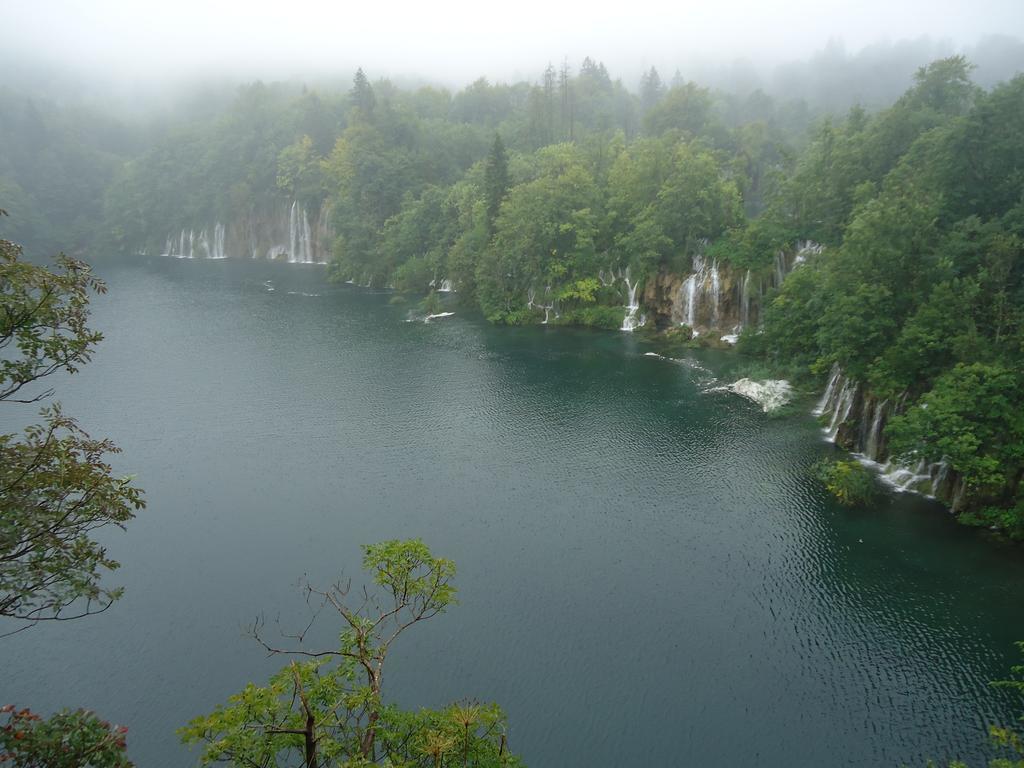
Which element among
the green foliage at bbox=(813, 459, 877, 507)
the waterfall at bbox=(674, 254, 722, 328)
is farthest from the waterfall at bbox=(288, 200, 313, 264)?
the green foliage at bbox=(813, 459, 877, 507)

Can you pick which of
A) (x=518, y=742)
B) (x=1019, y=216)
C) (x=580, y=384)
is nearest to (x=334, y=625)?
(x=518, y=742)

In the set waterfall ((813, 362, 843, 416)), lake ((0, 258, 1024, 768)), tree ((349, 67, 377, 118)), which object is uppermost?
tree ((349, 67, 377, 118))

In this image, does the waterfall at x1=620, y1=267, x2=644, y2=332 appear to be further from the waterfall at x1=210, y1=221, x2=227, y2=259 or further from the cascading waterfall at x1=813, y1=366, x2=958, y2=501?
the waterfall at x1=210, y1=221, x2=227, y2=259

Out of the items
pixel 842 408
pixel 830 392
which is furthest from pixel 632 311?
pixel 842 408

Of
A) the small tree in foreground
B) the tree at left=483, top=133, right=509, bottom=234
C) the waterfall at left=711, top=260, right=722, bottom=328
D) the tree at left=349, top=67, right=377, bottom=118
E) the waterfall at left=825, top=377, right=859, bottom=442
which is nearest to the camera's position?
the small tree in foreground

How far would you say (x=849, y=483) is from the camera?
31531 mm

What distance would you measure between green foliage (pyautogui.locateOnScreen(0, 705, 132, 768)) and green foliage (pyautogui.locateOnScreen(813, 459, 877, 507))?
3102 cm

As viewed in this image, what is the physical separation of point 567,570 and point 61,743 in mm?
19938

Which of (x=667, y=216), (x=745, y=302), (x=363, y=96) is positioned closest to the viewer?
(x=745, y=302)

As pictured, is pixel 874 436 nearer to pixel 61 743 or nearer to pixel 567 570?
pixel 567 570

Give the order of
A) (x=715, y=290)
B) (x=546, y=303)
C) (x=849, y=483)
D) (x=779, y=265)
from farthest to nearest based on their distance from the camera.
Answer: (x=546, y=303) < (x=715, y=290) < (x=779, y=265) < (x=849, y=483)

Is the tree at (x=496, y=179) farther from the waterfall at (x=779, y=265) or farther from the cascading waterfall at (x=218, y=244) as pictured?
the cascading waterfall at (x=218, y=244)

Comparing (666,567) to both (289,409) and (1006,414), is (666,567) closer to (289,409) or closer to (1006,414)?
(1006,414)

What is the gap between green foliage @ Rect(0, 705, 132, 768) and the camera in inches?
367
